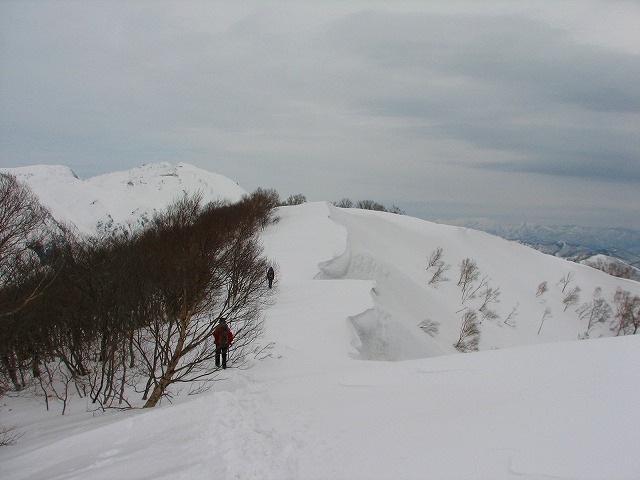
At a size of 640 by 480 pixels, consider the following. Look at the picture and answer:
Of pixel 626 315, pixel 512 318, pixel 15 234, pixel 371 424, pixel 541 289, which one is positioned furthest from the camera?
pixel 541 289

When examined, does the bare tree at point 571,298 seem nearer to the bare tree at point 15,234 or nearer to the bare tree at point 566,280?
the bare tree at point 566,280

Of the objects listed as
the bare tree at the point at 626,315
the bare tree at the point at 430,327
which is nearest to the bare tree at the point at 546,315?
the bare tree at the point at 626,315

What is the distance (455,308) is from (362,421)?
138 feet

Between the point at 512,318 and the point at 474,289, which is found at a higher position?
the point at 474,289

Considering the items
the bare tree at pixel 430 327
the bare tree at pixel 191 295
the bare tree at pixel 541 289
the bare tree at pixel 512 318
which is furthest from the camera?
the bare tree at pixel 541 289

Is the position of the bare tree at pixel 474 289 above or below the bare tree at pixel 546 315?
above

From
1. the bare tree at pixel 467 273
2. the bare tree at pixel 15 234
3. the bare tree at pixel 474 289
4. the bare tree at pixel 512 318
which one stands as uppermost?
the bare tree at pixel 15 234

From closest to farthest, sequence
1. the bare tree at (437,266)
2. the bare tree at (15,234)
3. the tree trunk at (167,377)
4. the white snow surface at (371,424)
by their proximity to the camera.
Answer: the white snow surface at (371,424) → the tree trunk at (167,377) → the bare tree at (15,234) → the bare tree at (437,266)

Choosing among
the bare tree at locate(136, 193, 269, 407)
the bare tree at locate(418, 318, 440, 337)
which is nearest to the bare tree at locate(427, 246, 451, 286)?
the bare tree at locate(418, 318, 440, 337)

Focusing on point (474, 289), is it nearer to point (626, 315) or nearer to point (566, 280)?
point (626, 315)

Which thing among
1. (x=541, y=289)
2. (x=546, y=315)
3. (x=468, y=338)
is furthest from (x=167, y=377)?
(x=541, y=289)

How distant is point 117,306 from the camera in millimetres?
14117

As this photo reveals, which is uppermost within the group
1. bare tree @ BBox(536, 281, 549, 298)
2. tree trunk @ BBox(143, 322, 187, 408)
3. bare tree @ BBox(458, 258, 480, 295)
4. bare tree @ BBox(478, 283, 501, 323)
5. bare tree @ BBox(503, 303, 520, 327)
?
tree trunk @ BBox(143, 322, 187, 408)

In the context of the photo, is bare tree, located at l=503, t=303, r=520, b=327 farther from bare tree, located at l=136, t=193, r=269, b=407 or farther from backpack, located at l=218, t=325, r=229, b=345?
backpack, located at l=218, t=325, r=229, b=345
